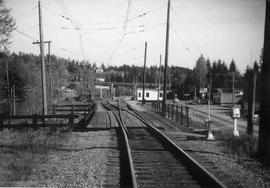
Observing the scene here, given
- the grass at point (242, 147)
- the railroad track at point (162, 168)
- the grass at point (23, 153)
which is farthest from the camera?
the grass at point (242, 147)

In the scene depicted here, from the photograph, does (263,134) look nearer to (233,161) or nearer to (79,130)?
(233,161)

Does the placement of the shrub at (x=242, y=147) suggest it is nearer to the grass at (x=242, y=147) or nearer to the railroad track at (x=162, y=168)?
the grass at (x=242, y=147)

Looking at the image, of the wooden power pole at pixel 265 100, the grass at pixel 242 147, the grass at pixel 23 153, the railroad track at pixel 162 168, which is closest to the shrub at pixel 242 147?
the grass at pixel 242 147

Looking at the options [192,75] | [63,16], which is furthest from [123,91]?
Answer: [63,16]

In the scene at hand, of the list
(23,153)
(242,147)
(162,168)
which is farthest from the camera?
(242,147)

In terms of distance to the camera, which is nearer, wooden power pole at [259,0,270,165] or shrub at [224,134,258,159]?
wooden power pole at [259,0,270,165]

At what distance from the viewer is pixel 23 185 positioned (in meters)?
6.35

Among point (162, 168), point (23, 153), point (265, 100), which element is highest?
point (265, 100)

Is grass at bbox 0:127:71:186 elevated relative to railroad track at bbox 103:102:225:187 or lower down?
lower down

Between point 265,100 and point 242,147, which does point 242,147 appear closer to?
point 242,147

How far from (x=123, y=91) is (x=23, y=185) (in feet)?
348

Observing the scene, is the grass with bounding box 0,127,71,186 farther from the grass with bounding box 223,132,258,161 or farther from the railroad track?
the grass with bounding box 223,132,258,161

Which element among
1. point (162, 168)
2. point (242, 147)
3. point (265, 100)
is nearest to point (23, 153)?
point (162, 168)

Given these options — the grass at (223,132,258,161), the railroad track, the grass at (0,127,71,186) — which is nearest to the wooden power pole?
the grass at (223,132,258,161)
